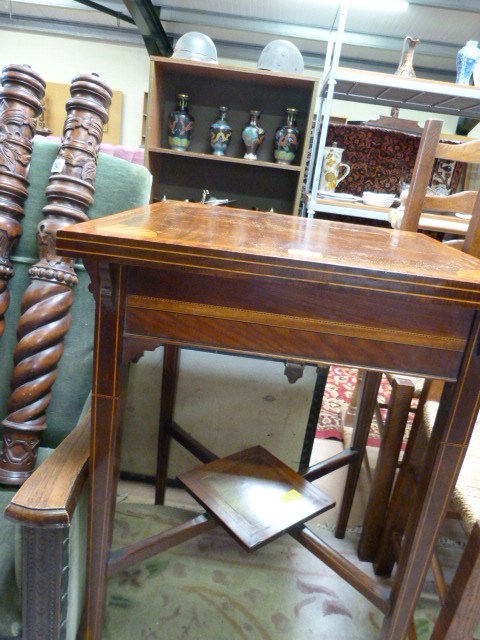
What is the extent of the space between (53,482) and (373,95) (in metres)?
2.18

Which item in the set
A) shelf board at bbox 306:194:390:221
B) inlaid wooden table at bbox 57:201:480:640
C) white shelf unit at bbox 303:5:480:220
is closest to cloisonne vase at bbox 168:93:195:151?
white shelf unit at bbox 303:5:480:220

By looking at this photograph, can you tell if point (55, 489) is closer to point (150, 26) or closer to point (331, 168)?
point (331, 168)

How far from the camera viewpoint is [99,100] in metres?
0.91

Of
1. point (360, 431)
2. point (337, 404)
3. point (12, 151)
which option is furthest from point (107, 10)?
point (360, 431)

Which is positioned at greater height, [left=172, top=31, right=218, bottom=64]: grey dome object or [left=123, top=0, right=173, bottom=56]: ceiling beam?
[left=123, top=0, right=173, bottom=56]: ceiling beam

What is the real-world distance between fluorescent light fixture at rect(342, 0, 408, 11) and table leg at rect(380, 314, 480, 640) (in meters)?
3.24

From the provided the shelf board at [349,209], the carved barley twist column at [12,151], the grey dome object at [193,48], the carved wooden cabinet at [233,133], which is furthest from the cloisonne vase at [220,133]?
the carved barley twist column at [12,151]

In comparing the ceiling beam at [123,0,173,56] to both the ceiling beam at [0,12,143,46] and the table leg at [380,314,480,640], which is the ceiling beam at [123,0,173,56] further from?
the table leg at [380,314,480,640]

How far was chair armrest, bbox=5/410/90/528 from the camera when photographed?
1.72 ft

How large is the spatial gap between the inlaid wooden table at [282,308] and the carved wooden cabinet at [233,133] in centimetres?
167

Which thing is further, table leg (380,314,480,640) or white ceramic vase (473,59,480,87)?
white ceramic vase (473,59,480,87)

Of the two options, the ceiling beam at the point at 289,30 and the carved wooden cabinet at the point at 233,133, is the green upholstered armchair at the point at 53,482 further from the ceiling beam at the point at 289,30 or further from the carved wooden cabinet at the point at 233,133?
the ceiling beam at the point at 289,30

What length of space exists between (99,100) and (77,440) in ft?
2.25

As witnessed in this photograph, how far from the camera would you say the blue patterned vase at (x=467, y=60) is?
1863mm
